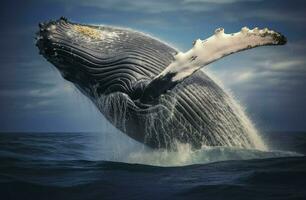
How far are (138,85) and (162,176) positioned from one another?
1.72 m

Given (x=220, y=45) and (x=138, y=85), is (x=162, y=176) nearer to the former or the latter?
(x=138, y=85)

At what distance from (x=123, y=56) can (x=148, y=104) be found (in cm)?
114

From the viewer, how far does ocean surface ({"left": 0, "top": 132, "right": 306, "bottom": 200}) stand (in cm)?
663

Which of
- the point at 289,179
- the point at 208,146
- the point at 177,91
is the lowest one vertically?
the point at 289,179

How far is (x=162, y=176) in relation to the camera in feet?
25.7

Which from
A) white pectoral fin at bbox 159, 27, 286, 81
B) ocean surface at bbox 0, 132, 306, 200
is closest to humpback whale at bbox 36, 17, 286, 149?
white pectoral fin at bbox 159, 27, 286, 81

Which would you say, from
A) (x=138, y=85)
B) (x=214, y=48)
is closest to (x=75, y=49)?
(x=138, y=85)

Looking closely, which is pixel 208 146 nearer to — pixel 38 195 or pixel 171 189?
pixel 171 189

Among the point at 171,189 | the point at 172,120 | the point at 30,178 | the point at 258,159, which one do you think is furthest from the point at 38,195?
the point at 258,159

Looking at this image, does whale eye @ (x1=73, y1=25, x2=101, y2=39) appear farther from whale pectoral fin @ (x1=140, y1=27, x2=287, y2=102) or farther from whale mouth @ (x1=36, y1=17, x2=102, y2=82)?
whale pectoral fin @ (x1=140, y1=27, x2=287, y2=102)

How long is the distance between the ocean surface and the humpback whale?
433 mm

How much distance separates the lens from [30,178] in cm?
809

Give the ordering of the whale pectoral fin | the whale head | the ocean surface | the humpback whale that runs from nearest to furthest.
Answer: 1. the ocean surface
2. the whale pectoral fin
3. the humpback whale
4. the whale head

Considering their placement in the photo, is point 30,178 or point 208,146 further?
point 208,146
